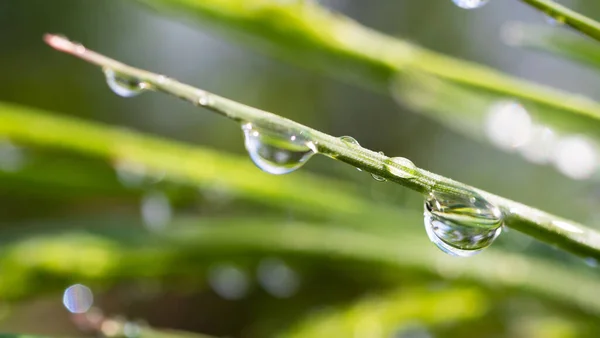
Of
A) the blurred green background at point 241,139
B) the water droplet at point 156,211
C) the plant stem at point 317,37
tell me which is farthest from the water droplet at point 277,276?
the plant stem at point 317,37

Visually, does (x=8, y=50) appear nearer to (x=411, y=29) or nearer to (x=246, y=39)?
(x=411, y=29)

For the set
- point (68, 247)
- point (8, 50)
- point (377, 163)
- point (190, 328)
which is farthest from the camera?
point (8, 50)

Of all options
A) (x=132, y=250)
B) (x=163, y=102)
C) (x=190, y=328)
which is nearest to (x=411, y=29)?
(x=163, y=102)

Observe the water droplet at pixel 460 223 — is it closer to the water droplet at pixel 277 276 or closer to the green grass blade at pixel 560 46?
the green grass blade at pixel 560 46

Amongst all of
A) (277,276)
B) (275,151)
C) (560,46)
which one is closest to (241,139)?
(277,276)

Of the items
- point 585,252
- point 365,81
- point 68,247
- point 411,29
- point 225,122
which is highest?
point 411,29

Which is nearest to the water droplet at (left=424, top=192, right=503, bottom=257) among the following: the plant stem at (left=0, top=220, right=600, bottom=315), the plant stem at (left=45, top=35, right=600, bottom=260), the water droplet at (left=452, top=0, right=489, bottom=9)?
the plant stem at (left=45, top=35, right=600, bottom=260)
